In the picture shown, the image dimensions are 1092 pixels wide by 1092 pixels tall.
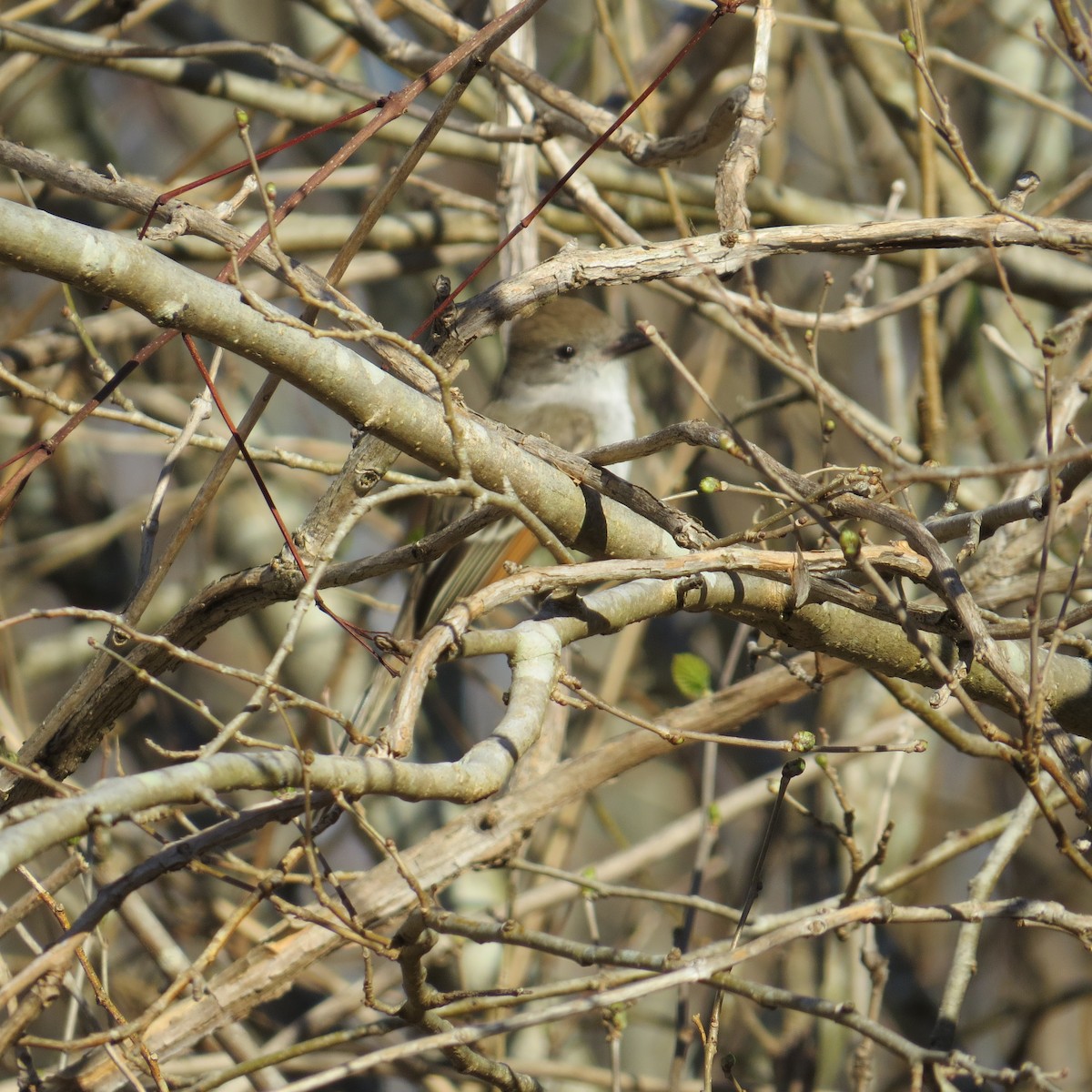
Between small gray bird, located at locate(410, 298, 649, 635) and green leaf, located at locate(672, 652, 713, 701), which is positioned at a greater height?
small gray bird, located at locate(410, 298, 649, 635)

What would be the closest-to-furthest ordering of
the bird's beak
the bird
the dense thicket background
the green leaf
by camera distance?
the dense thicket background → the green leaf → the bird's beak → the bird

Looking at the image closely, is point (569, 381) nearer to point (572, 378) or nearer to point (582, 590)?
point (572, 378)

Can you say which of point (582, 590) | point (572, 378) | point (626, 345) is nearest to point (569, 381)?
point (572, 378)

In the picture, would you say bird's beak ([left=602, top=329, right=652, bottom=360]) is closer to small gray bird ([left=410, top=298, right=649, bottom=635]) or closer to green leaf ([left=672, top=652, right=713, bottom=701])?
small gray bird ([left=410, top=298, right=649, bottom=635])

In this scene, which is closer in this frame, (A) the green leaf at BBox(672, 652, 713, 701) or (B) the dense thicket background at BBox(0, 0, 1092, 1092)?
(B) the dense thicket background at BBox(0, 0, 1092, 1092)

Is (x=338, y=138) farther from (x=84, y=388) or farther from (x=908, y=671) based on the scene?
(x=908, y=671)

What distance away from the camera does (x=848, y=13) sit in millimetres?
4914

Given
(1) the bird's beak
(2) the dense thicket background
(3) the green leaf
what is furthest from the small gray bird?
(3) the green leaf

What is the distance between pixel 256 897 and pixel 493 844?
61.7 inches

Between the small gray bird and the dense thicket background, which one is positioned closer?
the dense thicket background

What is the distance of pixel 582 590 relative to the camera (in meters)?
5.48

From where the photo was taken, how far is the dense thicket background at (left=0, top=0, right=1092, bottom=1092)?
2.00m

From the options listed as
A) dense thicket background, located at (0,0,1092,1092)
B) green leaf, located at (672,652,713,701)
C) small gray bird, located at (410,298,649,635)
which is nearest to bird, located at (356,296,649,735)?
small gray bird, located at (410,298,649,635)

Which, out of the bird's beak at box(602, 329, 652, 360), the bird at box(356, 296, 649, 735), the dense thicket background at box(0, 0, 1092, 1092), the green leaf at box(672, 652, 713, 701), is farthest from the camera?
the bird at box(356, 296, 649, 735)
